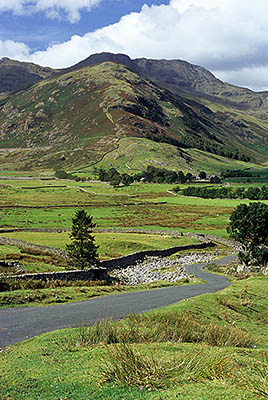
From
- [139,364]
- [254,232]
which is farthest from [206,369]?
[254,232]

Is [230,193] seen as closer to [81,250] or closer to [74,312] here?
[81,250]

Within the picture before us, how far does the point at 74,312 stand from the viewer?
23.8m

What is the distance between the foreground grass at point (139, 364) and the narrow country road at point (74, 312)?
204cm

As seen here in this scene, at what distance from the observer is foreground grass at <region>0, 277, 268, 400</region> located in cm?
938

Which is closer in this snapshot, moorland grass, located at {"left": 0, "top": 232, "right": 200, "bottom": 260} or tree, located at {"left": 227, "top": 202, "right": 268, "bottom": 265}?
tree, located at {"left": 227, "top": 202, "right": 268, "bottom": 265}

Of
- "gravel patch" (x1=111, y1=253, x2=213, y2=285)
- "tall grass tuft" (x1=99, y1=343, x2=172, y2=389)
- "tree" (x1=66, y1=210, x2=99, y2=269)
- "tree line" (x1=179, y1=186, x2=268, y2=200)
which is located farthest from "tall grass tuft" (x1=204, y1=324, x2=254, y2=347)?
"tree line" (x1=179, y1=186, x2=268, y2=200)

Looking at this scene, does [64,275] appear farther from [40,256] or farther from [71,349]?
[71,349]

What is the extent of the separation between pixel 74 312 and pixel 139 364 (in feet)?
46.6

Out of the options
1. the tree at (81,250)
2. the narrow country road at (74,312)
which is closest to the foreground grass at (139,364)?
the narrow country road at (74,312)

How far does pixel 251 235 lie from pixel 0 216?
7522 centimetres

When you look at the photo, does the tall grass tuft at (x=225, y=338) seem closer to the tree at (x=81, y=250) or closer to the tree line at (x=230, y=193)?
the tree at (x=81, y=250)

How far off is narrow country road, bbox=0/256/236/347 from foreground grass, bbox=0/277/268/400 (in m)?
2.04

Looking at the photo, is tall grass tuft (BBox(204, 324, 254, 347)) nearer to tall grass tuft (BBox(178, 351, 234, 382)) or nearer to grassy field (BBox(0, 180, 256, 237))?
tall grass tuft (BBox(178, 351, 234, 382))

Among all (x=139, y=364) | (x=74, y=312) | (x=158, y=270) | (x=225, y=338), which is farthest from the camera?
(x=158, y=270)
